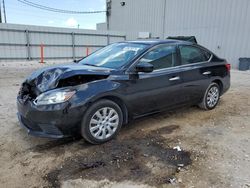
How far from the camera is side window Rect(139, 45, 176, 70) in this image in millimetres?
4102

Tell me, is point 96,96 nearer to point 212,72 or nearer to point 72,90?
point 72,90

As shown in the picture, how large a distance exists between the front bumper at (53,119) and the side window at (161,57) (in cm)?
143

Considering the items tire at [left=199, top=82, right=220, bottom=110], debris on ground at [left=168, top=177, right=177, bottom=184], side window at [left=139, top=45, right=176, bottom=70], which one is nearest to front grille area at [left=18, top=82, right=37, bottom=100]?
side window at [left=139, top=45, right=176, bottom=70]

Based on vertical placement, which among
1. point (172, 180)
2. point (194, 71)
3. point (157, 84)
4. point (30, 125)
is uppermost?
point (194, 71)

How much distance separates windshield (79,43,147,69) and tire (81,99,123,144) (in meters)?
0.71

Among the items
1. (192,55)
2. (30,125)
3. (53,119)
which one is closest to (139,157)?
(53,119)

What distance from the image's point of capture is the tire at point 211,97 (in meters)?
5.22

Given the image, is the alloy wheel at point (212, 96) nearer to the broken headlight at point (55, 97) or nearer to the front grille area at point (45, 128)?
the broken headlight at point (55, 97)

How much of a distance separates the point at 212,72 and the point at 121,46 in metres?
2.08

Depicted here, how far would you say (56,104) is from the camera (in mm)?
3201

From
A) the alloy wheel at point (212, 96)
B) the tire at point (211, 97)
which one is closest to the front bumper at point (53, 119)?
the tire at point (211, 97)

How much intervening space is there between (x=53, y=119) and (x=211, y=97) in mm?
3558

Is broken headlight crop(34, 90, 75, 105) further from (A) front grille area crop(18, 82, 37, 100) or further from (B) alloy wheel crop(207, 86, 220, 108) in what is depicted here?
(B) alloy wheel crop(207, 86, 220, 108)

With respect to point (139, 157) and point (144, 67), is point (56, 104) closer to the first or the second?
point (139, 157)
